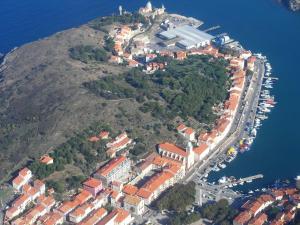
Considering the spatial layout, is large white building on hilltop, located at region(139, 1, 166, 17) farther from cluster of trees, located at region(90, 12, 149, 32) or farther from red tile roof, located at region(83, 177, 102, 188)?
red tile roof, located at region(83, 177, 102, 188)

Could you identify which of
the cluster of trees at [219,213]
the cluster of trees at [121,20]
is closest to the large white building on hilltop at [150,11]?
the cluster of trees at [121,20]

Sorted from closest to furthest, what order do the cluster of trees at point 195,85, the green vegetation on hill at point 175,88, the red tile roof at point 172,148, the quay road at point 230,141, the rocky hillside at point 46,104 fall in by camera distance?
1. the quay road at point 230,141
2. the red tile roof at point 172,148
3. the rocky hillside at point 46,104
4. the green vegetation on hill at point 175,88
5. the cluster of trees at point 195,85

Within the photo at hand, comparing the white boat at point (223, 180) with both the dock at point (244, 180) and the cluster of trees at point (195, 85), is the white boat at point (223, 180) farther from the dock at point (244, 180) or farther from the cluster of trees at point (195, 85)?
the cluster of trees at point (195, 85)

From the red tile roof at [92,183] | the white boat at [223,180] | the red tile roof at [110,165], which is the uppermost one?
the red tile roof at [110,165]

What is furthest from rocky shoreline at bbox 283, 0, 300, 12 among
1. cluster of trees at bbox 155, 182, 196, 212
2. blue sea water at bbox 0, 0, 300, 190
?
cluster of trees at bbox 155, 182, 196, 212

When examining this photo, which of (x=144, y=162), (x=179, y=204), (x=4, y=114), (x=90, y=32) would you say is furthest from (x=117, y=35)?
(x=179, y=204)

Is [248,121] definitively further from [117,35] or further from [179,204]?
[117,35]

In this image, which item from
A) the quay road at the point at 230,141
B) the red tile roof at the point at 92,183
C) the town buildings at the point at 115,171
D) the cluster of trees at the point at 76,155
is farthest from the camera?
the cluster of trees at the point at 76,155
